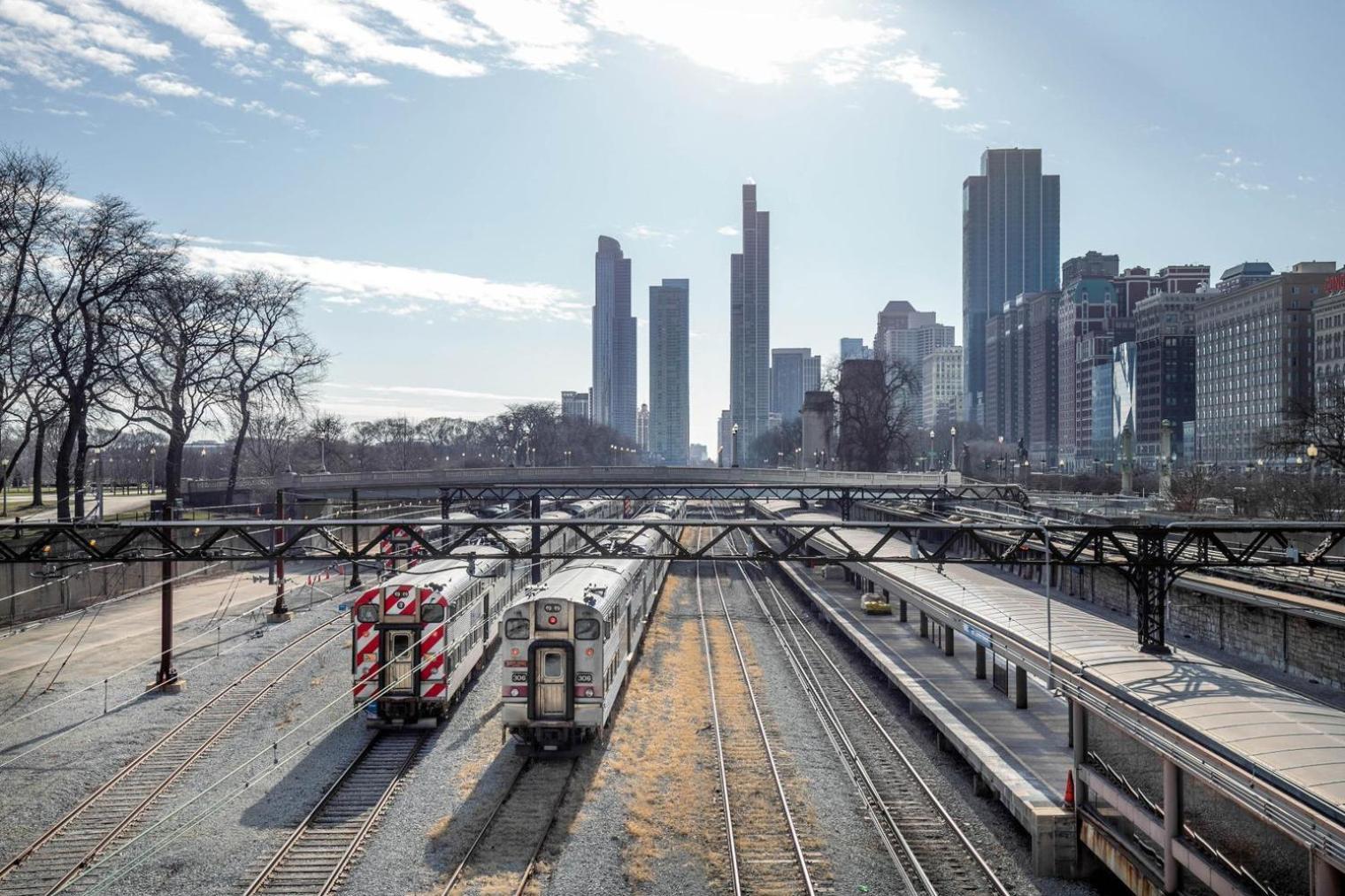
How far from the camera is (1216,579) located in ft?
103

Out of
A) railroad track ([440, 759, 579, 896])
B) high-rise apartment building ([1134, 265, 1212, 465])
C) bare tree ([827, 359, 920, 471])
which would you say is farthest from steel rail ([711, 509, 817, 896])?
high-rise apartment building ([1134, 265, 1212, 465])

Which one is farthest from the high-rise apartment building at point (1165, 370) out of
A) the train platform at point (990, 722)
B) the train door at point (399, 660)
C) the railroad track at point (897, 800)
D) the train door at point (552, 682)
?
the train door at point (399, 660)

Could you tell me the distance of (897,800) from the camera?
17.3 metres

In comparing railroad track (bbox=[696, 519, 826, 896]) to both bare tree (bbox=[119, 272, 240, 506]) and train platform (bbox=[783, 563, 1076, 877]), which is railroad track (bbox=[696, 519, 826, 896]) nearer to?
train platform (bbox=[783, 563, 1076, 877])

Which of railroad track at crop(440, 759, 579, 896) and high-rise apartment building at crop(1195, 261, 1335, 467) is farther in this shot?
high-rise apartment building at crop(1195, 261, 1335, 467)

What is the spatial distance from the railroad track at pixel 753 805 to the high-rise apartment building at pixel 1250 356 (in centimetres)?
10107

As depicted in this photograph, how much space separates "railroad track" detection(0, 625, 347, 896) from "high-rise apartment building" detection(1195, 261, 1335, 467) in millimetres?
109678

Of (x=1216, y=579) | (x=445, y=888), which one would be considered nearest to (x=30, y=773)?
(x=445, y=888)

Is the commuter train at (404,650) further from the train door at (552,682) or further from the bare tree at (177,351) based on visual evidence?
the bare tree at (177,351)

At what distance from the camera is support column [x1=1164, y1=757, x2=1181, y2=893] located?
11516 mm

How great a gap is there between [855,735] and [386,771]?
10.3m

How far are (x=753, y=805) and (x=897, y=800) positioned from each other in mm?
2685

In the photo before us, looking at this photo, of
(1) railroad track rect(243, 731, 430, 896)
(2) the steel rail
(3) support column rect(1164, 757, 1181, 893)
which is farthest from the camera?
(2) the steel rail

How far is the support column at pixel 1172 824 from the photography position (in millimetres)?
11516
